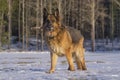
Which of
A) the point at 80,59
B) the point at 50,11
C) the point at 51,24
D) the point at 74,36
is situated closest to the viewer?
the point at 51,24

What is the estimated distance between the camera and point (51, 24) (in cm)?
1653

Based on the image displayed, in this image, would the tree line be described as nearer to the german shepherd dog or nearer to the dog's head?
the german shepherd dog

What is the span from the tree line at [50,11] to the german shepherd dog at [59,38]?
1582 inches

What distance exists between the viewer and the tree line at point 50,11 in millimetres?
62844

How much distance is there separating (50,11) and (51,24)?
42.2m

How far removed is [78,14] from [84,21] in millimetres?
1946

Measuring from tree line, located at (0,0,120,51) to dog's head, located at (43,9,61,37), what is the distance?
136 feet

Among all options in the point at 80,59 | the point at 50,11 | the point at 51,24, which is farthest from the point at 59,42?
the point at 50,11

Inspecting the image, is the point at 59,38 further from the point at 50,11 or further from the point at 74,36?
the point at 50,11

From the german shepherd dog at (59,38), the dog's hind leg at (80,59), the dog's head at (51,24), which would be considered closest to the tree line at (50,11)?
the dog's hind leg at (80,59)

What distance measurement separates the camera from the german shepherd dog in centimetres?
1659

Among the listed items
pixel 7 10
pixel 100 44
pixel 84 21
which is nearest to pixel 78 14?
pixel 84 21

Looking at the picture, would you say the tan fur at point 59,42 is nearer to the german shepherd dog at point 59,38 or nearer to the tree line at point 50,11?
Answer: the german shepherd dog at point 59,38

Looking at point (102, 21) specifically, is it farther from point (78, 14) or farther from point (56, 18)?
point (56, 18)
